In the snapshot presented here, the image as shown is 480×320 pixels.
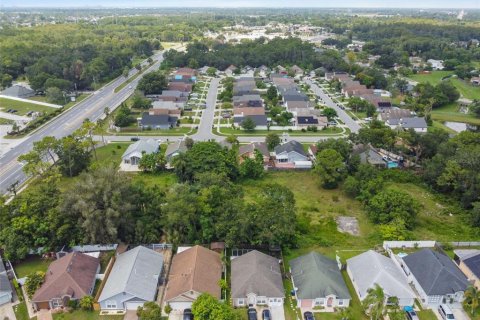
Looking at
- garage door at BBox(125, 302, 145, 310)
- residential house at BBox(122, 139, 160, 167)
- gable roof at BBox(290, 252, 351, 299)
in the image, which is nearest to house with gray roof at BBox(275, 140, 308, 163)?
residential house at BBox(122, 139, 160, 167)

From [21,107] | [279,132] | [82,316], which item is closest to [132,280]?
[82,316]

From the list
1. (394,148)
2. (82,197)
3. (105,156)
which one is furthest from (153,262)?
(394,148)

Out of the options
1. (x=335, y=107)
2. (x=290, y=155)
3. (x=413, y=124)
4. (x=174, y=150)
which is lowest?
(x=335, y=107)

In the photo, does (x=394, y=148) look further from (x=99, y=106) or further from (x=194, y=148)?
(x=99, y=106)

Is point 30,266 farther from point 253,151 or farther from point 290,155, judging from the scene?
point 290,155

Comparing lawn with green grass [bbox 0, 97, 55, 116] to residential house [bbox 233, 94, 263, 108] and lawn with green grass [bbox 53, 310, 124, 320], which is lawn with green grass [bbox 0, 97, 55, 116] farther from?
lawn with green grass [bbox 53, 310, 124, 320]

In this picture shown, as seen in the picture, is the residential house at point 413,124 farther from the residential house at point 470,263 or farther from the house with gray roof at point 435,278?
the house with gray roof at point 435,278
